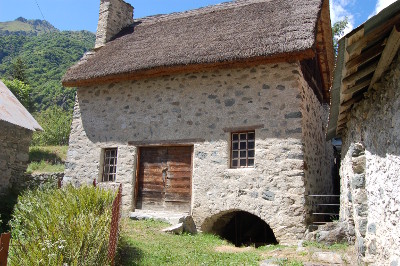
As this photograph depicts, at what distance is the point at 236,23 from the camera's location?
1012 centimetres

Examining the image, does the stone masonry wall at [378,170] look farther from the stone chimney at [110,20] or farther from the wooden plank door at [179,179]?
the stone chimney at [110,20]

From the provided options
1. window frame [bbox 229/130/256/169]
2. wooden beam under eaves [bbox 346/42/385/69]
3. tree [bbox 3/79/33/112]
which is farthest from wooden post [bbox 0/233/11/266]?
tree [bbox 3/79/33/112]

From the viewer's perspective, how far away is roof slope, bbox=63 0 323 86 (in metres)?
8.34

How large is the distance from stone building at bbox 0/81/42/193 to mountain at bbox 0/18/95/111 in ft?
89.6

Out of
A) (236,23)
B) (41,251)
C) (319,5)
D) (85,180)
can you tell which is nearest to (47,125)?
(85,180)

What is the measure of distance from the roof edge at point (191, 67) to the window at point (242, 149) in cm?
165

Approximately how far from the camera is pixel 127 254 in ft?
19.5

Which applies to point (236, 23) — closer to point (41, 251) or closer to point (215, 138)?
point (215, 138)

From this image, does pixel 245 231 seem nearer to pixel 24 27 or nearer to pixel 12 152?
pixel 12 152

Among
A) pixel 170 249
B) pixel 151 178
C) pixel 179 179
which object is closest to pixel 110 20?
pixel 151 178

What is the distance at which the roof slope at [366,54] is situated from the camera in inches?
113

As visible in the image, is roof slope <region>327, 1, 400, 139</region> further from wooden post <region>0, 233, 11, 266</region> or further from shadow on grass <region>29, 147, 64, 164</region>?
shadow on grass <region>29, 147, 64, 164</region>

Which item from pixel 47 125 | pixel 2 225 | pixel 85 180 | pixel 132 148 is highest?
pixel 47 125

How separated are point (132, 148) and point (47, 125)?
22.6 meters
